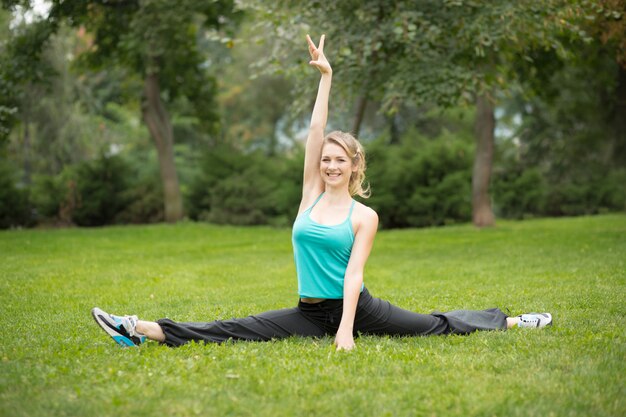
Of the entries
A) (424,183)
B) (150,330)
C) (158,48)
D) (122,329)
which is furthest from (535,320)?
(424,183)

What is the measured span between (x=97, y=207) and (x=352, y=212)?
17148 mm

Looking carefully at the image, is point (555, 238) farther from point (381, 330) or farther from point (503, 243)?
point (381, 330)

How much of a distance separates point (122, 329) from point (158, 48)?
13.9 m

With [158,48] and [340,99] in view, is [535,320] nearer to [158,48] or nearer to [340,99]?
[340,99]

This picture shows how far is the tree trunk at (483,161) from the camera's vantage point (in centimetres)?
1703

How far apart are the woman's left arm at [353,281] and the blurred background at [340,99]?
269 inches

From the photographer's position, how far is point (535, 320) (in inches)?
241

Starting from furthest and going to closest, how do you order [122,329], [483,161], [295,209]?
[295,209] → [483,161] → [122,329]

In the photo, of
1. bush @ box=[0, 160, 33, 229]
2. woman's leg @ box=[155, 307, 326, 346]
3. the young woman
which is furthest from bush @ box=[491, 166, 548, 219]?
woman's leg @ box=[155, 307, 326, 346]

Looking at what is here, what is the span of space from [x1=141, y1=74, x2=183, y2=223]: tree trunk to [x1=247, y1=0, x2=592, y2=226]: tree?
24.8ft

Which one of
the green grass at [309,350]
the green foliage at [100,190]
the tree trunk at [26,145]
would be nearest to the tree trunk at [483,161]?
the green grass at [309,350]

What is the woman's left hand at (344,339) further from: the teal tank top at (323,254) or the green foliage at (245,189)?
the green foliage at (245,189)

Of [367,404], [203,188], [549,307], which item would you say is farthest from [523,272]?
[203,188]

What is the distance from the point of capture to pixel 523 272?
1007cm
